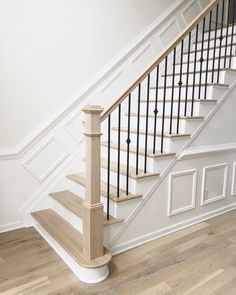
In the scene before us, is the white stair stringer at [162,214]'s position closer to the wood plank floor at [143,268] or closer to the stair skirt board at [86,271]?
the wood plank floor at [143,268]

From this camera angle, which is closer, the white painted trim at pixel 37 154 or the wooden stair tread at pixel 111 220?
the wooden stair tread at pixel 111 220

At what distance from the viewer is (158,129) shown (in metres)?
3.16

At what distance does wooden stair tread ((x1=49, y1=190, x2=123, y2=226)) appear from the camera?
246 centimetres

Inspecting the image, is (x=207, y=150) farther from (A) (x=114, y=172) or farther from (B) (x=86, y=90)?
(B) (x=86, y=90)

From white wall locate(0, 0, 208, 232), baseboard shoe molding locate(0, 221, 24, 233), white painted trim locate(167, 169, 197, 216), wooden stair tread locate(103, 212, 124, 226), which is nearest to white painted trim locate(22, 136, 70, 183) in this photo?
white wall locate(0, 0, 208, 232)

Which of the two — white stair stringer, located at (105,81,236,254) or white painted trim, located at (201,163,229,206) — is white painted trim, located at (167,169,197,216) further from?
white painted trim, located at (201,163,229,206)

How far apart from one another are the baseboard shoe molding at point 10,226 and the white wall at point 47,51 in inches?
32.2

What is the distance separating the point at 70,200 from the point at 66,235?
0.47 m

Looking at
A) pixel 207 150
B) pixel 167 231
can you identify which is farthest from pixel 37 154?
pixel 207 150

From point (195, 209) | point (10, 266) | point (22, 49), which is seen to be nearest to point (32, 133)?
point (22, 49)

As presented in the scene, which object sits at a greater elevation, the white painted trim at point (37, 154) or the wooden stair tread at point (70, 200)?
the white painted trim at point (37, 154)

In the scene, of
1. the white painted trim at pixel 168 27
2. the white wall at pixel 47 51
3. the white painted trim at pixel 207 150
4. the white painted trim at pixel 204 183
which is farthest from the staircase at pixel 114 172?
the white painted trim at pixel 168 27

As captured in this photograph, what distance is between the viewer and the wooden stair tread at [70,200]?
106 inches

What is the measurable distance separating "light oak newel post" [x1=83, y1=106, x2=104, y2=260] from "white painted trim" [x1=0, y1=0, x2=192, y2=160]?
1138mm
